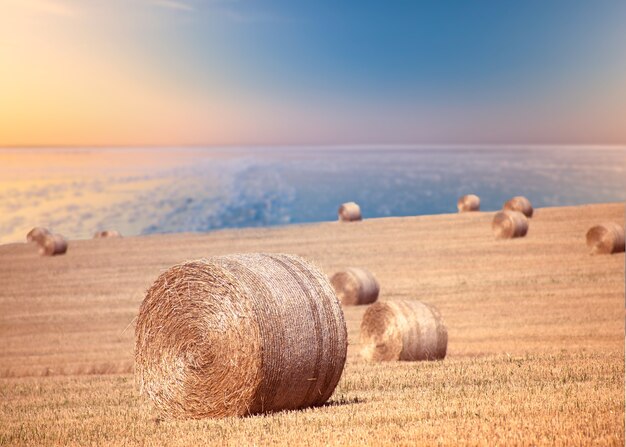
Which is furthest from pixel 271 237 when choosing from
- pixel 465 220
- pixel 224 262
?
pixel 224 262

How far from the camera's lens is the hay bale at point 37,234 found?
110 ft

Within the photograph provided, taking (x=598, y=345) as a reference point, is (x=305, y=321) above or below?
above

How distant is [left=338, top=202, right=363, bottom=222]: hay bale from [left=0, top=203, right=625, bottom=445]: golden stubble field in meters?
1.11

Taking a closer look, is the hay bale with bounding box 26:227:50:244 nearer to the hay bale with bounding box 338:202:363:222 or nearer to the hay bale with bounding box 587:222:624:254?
the hay bale with bounding box 338:202:363:222

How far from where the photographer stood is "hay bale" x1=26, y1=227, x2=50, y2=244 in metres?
33.5

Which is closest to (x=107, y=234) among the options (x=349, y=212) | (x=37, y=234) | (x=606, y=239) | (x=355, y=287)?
(x=37, y=234)

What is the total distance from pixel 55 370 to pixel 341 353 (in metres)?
9.11

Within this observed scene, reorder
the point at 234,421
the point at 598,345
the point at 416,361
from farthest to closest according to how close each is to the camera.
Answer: the point at 598,345, the point at 416,361, the point at 234,421

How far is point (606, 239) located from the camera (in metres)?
27.3

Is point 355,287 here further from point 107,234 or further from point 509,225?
point 107,234

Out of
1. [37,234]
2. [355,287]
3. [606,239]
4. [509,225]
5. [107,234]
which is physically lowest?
[107,234]

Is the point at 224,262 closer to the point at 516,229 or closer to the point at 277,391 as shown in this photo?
the point at 277,391

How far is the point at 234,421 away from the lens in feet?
28.1

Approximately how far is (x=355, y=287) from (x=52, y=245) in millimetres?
15385
